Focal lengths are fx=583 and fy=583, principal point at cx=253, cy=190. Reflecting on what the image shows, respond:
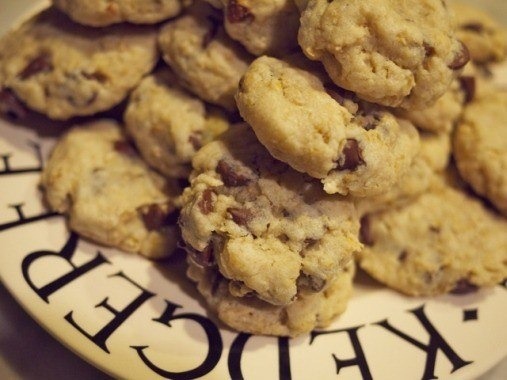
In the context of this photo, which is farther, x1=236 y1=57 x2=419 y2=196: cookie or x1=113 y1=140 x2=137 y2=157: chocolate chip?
x1=113 y1=140 x2=137 y2=157: chocolate chip

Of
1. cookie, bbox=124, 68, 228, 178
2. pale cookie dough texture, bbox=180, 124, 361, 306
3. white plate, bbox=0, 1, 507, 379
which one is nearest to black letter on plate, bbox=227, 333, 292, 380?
white plate, bbox=0, 1, 507, 379

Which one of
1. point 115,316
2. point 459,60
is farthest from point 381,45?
point 115,316

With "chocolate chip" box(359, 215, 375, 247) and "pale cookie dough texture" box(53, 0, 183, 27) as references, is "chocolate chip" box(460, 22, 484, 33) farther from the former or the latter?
"pale cookie dough texture" box(53, 0, 183, 27)

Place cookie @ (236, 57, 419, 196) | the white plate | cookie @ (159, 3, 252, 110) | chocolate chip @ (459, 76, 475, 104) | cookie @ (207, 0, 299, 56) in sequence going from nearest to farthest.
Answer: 1. cookie @ (236, 57, 419, 196)
2. the white plate
3. cookie @ (207, 0, 299, 56)
4. cookie @ (159, 3, 252, 110)
5. chocolate chip @ (459, 76, 475, 104)

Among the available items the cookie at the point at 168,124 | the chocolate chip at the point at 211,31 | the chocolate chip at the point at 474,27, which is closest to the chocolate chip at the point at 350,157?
the cookie at the point at 168,124

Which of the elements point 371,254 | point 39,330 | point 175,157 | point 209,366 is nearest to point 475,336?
point 371,254

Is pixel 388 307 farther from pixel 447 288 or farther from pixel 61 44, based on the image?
pixel 61 44

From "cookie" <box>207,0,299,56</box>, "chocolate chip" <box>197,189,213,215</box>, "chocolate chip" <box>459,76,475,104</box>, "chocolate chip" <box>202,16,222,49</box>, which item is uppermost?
"cookie" <box>207,0,299,56</box>
